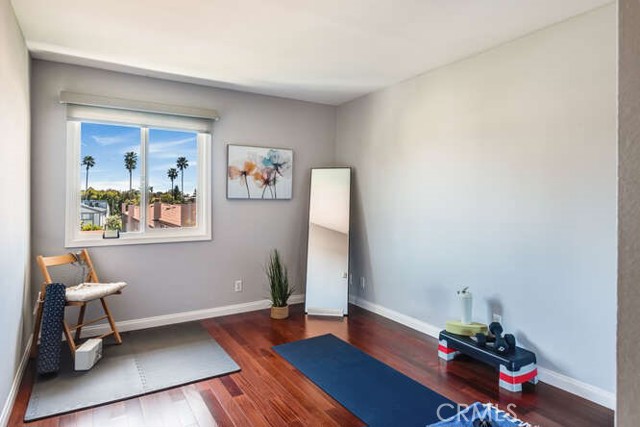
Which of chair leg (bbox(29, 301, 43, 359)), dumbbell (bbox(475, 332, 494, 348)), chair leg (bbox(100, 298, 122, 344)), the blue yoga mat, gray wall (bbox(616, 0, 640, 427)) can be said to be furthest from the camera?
chair leg (bbox(100, 298, 122, 344))

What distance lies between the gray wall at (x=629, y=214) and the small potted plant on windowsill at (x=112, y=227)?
12.5 feet

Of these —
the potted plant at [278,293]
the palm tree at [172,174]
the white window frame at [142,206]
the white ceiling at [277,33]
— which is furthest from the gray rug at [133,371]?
the white ceiling at [277,33]

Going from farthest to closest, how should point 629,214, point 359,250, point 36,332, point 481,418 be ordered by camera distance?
point 359,250, point 36,332, point 481,418, point 629,214

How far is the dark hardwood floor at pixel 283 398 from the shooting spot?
217cm

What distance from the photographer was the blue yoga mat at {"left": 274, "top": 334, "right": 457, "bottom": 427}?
222cm

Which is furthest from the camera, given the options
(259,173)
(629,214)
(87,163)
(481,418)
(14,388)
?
(259,173)

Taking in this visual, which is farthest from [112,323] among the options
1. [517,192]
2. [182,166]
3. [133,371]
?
[517,192]

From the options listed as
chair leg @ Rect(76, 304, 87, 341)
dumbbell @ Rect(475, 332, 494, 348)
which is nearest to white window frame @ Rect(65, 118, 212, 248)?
chair leg @ Rect(76, 304, 87, 341)

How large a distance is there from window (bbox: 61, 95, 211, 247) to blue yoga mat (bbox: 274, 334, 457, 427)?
1729 millimetres

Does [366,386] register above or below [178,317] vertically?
below

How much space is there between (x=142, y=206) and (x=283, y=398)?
2.38 m

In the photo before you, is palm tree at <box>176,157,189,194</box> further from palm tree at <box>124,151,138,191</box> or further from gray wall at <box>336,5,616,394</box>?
gray wall at <box>336,5,616,394</box>

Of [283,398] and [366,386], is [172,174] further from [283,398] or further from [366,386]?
[366,386]

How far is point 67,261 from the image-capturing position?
10.5 feet
